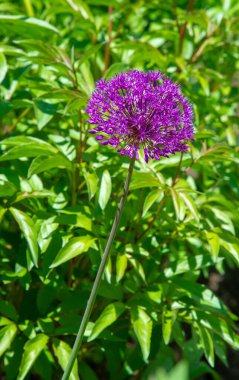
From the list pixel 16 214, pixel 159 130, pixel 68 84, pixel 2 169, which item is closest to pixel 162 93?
pixel 159 130

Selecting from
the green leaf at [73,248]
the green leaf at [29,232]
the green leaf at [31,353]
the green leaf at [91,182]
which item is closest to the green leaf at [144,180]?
the green leaf at [91,182]

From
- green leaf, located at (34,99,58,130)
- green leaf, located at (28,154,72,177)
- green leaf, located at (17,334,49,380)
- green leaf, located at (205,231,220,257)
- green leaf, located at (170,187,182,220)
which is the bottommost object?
green leaf, located at (17,334,49,380)

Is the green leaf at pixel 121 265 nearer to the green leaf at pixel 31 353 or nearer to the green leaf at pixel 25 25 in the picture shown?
the green leaf at pixel 31 353

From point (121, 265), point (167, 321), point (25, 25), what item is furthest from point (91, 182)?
point (25, 25)

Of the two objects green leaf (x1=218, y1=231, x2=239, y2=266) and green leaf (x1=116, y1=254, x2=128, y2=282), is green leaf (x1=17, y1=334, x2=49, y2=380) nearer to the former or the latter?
green leaf (x1=116, y1=254, x2=128, y2=282)

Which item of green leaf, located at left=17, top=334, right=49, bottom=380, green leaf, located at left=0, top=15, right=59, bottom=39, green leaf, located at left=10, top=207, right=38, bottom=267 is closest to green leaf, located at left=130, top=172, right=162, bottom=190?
green leaf, located at left=10, top=207, right=38, bottom=267

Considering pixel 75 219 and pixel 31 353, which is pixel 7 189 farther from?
pixel 31 353
